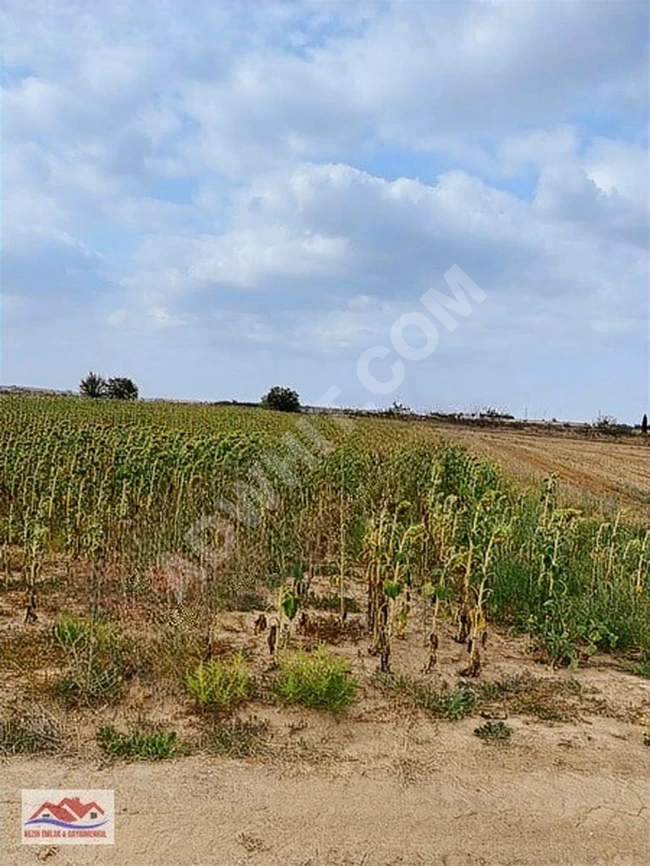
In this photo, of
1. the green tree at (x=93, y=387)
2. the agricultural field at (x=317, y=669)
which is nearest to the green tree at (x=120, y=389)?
the green tree at (x=93, y=387)

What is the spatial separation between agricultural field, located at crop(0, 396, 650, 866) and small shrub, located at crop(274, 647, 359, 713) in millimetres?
12

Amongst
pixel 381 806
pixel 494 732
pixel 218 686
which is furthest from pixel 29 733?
pixel 494 732

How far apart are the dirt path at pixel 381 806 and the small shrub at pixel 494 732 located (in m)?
0.06

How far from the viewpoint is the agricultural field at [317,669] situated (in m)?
3.24

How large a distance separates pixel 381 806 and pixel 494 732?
958mm

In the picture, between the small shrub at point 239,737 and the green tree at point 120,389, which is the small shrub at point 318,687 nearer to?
the small shrub at point 239,737

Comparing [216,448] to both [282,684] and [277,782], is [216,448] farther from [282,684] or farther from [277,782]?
[277,782]

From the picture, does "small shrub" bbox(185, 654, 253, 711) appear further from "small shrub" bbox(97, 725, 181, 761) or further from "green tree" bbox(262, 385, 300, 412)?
"green tree" bbox(262, 385, 300, 412)

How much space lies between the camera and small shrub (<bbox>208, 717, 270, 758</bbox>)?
3693 mm

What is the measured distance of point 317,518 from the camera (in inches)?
320

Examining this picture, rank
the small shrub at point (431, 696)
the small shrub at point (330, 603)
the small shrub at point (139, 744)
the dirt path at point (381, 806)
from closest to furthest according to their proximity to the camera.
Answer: the dirt path at point (381, 806) → the small shrub at point (139, 744) → the small shrub at point (431, 696) → the small shrub at point (330, 603)

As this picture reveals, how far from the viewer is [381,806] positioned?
3287 millimetres

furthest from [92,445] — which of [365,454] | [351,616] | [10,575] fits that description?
[351,616]

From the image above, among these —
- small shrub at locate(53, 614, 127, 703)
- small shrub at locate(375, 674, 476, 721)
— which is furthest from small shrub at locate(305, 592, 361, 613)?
small shrub at locate(53, 614, 127, 703)
